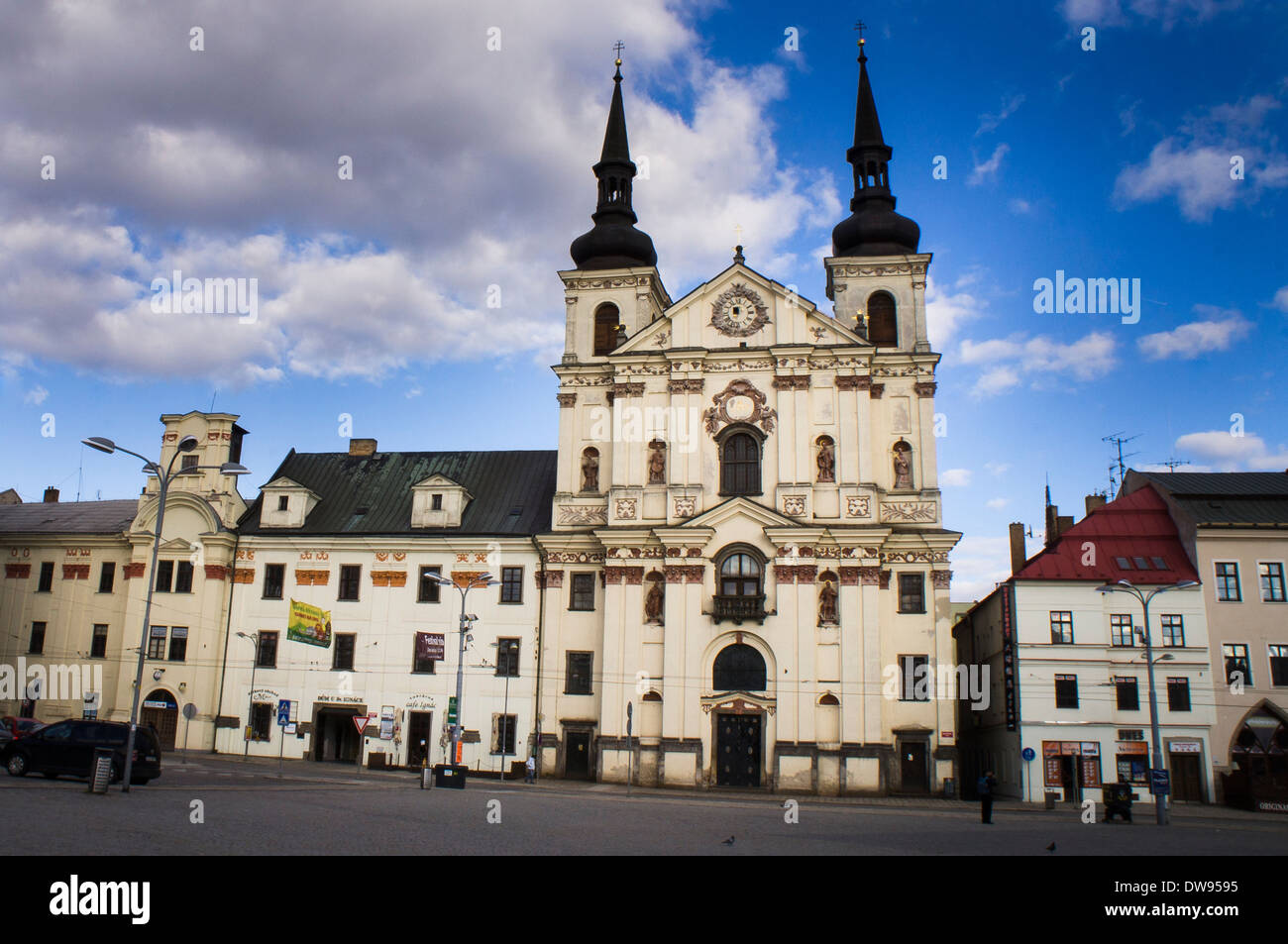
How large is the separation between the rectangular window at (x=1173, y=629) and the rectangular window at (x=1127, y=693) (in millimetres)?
2386

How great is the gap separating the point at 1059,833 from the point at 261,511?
43503 mm

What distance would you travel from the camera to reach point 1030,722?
148 feet

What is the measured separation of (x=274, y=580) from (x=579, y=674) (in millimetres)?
17368

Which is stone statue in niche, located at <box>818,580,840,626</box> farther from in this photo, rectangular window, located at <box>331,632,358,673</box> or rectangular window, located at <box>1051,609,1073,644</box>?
rectangular window, located at <box>331,632,358,673</box>

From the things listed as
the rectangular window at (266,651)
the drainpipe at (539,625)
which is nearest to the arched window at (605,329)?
the drainpipe at (539,625)

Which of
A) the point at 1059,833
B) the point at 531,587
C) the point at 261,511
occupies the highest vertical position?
the point at 261,511

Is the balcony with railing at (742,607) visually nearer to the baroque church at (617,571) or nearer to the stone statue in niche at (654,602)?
the baroque church at (617,571)

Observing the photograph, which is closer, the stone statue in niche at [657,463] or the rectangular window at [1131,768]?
the rectangular window at [1131,768]

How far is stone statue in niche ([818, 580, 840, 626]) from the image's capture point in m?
46.1

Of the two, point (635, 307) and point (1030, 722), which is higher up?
point (635, 307)

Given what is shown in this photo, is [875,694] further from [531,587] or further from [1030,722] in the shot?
[531,587]

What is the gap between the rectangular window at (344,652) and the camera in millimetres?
51625

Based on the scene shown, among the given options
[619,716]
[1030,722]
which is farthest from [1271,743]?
[619,716]

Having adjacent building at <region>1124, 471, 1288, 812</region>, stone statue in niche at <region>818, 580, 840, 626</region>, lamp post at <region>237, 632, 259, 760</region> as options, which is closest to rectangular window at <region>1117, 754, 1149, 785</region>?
adjacent building at <region>1124, 471, 1288, 812</region>
